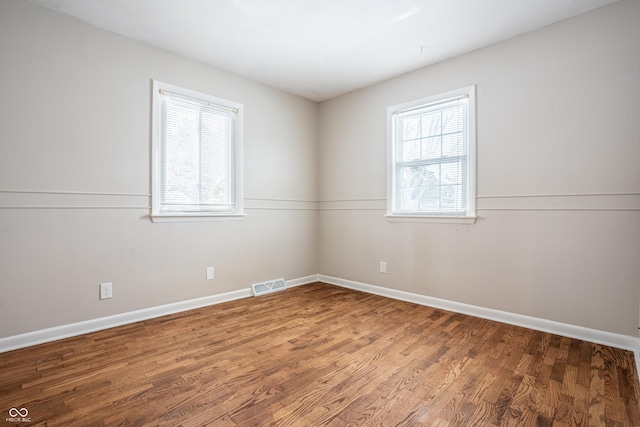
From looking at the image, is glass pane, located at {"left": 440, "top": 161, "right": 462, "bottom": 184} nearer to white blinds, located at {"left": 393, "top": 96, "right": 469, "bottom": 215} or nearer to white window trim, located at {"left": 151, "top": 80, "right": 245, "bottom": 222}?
white blinds, located at {"left": 393, "top": 96, "right": 469, "bottom": 215}

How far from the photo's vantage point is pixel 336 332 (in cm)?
272

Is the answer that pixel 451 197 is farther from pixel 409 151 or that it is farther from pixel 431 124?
pixel 431 124

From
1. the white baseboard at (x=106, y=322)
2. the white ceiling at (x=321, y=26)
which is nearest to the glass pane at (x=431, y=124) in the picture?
the white ceiling at (x=321, y=26)

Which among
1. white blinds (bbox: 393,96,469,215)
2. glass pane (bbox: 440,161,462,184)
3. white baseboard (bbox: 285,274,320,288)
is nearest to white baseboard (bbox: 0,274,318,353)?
white baseboard (bbox: 285,274,320,288)

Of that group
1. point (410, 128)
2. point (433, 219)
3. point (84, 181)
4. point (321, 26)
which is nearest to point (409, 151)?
point (410, 128)

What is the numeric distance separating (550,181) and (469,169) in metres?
0.69

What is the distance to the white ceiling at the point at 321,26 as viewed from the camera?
2.50 meters

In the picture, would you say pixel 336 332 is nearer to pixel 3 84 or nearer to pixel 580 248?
pixel 580 248

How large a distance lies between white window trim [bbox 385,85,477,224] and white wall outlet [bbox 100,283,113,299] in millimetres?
2938

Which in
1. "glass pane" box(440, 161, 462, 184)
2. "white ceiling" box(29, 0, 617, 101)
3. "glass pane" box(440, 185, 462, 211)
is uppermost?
"white ceiling" box(29, 0, 617, 101)

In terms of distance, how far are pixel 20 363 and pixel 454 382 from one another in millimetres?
2838

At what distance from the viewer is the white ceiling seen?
250 centimetres

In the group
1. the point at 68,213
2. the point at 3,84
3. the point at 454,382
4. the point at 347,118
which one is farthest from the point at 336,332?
the point at 3,84

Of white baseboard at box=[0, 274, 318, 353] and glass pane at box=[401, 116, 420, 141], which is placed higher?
glass pane at box=[401, 116, 420, 141]
